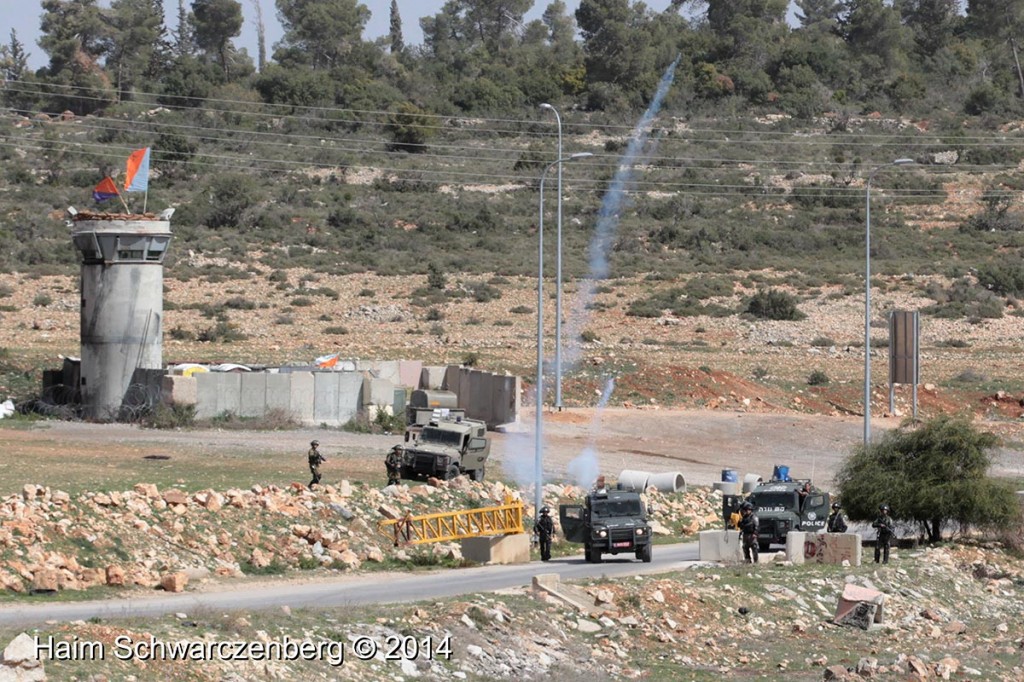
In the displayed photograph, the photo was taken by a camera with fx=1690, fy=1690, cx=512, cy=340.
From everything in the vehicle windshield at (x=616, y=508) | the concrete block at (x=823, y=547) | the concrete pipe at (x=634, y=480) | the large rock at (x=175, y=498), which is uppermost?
the large rock at (x=175, y=498)

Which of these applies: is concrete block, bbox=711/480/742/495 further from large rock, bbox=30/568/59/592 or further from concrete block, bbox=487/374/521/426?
large rock, bbox=30/568/59/592

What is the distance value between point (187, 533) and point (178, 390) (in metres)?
19.9

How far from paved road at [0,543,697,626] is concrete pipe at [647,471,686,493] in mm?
7514

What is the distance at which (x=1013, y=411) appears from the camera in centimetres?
6366

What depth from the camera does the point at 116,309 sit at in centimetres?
5144

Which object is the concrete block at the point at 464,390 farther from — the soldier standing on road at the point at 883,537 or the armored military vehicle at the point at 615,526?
the soldier standing on road at the point at 883,537

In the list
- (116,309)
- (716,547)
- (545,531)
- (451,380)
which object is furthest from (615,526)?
(451,380)

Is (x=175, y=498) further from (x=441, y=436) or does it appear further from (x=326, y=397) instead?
(x=326, y=397)

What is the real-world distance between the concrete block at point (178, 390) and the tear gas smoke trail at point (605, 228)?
19.2 meters

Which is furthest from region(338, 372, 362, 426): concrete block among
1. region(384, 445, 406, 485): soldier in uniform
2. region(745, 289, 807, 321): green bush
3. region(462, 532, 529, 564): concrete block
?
region(745, 289, 807, 321): green bush

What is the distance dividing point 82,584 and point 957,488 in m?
20.5

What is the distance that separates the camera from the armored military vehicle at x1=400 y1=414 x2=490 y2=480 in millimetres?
41375

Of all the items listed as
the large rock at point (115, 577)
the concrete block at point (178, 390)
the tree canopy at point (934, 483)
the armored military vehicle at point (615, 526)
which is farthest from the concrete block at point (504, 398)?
the large rock at point (115, 577)

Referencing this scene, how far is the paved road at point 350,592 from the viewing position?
24984mm
